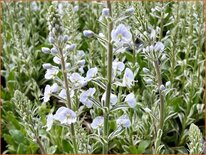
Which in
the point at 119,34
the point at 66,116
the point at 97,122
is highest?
the point at 119,34

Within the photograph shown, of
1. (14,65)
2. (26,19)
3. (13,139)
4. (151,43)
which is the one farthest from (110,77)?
(26,19)

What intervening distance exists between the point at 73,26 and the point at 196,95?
62.9 inches

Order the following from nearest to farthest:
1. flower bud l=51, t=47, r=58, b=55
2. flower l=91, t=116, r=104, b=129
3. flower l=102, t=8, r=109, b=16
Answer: flower l=102, t=8, r=109, b=16, flower bud l=51, t=47, r=58, b=55, flower l=91, t=116, r=104, b=129

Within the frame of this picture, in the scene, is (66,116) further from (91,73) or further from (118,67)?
(118,67)

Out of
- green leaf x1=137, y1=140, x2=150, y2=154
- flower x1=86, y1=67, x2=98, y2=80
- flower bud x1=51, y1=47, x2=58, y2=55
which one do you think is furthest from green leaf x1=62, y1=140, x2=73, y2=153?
flower bud x1=51, y1=47, x2=58, y2=55

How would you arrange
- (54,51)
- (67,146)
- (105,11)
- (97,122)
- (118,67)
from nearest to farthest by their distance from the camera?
(105,11), (54,51), (118,67), (97,122), (67,146)

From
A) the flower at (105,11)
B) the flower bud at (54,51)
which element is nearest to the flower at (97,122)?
the flower bud at (54,51)

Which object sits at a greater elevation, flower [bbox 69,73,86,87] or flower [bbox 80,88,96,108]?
flower [bbox 69,73,86,87]

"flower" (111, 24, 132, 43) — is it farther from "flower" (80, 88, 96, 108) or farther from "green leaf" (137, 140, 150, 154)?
"green leaf" (137, 140, 150, 154)

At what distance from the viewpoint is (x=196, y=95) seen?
16.0 feet

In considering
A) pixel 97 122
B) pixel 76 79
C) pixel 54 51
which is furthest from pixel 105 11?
pixel 97 122

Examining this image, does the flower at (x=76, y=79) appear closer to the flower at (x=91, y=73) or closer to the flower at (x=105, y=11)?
the flower at (x=91, y=73)

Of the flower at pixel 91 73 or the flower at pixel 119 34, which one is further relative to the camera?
the flower at pixel 91 73

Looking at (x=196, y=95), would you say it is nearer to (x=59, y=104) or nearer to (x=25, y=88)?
(x=59, y=104)
